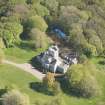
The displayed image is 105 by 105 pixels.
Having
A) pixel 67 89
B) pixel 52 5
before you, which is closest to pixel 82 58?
pixel 67 89

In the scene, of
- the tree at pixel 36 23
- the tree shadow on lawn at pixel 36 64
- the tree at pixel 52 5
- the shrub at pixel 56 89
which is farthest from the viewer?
the tree at pixel 52 5

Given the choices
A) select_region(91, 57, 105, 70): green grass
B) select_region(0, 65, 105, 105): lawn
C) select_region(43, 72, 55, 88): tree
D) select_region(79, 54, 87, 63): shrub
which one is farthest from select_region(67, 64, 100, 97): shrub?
select_region(91, 57, 105, 70): green grass

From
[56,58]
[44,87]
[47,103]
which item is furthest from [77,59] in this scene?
[47,103]

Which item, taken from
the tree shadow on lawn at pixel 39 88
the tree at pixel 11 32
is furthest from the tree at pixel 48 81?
the tree at pixel 11 32

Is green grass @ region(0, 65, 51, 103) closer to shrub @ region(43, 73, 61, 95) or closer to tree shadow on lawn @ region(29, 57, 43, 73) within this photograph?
shrub @ region(43, 73, 61, 95)

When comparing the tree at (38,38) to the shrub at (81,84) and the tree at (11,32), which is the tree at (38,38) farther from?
the shrub at (81,84)

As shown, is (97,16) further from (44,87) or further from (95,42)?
(44,87)

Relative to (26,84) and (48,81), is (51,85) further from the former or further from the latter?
(26,84)
